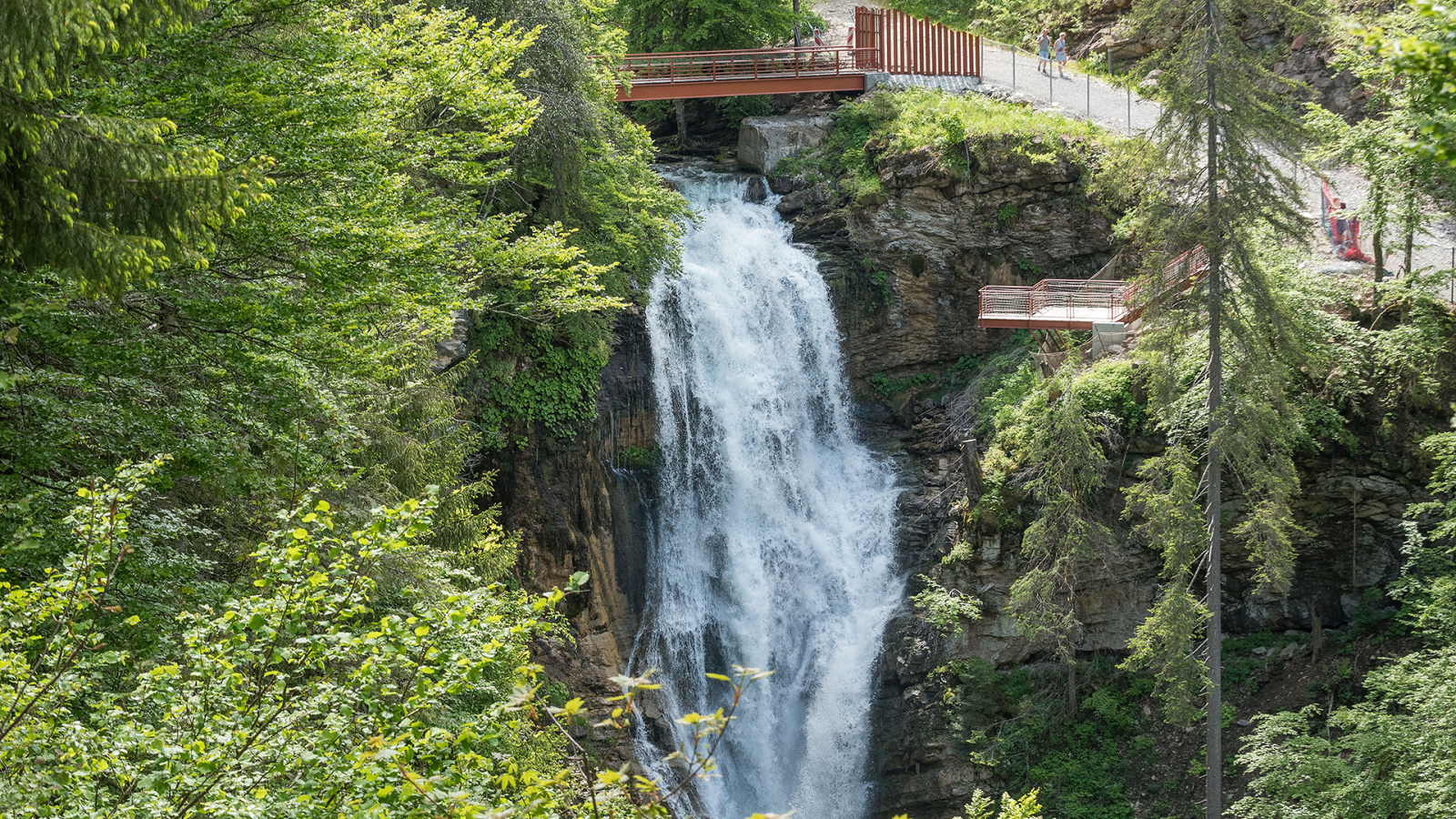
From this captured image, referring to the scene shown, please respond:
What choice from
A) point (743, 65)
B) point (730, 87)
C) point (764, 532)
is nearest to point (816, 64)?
point (743, 65)

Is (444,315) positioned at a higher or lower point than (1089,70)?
lower

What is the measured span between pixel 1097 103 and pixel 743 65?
9101 millimetres

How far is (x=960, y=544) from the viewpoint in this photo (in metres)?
20.2

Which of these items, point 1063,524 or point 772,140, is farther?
point 772,140

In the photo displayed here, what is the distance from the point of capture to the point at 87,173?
22.0 feet

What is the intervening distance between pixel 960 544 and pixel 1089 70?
55.9 ft

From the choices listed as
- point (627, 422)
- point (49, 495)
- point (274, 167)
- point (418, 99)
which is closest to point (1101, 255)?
point (627, 422)

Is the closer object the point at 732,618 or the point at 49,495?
the point at 49,495

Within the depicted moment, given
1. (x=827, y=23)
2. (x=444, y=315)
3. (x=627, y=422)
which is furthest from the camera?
(x=827, y=23)

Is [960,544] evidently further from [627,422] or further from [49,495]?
A: [49,495]

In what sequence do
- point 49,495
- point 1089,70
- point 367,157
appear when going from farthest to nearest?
1. point 1089,70
2. point 367,157
3. point 49,495

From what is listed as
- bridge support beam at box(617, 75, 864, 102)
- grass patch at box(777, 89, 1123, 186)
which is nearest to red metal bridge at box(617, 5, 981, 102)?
bridge support beam at box(617, 75, 864, 102)

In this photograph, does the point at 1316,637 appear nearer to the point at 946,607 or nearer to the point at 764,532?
the point at 946,607

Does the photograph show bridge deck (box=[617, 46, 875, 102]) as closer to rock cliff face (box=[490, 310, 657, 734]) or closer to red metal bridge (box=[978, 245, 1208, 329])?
rock cliff face (box=[490, 310, 657, 734])
